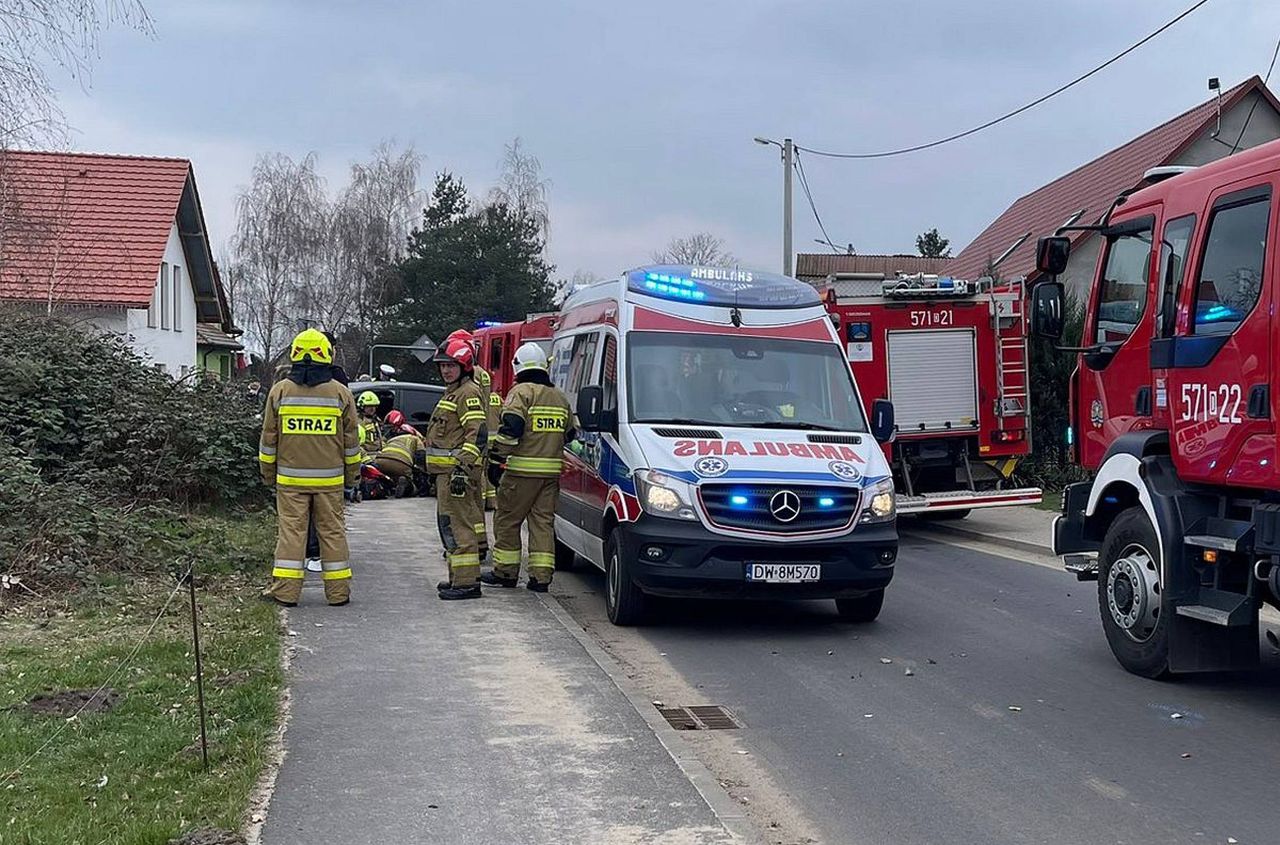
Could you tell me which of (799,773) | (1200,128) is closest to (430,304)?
(1200,128)

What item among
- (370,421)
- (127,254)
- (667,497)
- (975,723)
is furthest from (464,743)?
(127,254)

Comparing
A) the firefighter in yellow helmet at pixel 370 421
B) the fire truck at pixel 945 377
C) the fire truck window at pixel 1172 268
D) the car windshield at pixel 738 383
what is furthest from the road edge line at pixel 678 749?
the firefighter in yellow helmet at pixel 370 421

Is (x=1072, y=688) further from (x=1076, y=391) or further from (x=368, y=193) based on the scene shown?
(x=368, y=193)

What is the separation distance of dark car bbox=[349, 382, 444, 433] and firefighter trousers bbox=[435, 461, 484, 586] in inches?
510

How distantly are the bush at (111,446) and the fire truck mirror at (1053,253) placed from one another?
6626mm

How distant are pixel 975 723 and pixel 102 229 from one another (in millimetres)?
24870

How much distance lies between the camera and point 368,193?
5544 cm

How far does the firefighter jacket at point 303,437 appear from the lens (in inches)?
370

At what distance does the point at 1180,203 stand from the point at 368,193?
5075 centimetres

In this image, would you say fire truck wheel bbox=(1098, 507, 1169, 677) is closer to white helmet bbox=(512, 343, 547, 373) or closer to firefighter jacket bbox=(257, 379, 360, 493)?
white helmet bbox=(512, 343, 547, 373)

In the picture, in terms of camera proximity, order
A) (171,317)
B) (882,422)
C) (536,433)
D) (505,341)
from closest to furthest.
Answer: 1. (882,422)
2. (536,433)
3. (505,341)
4. (171,317)

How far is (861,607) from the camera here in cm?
952

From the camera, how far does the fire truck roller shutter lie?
15.2 m

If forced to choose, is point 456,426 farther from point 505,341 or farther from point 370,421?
point 505,341
